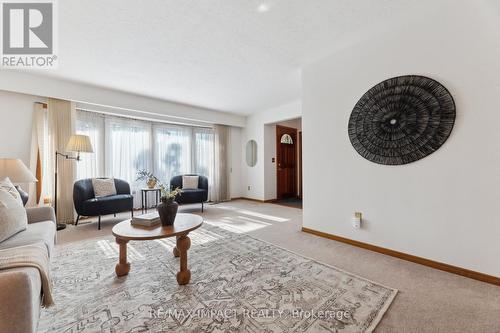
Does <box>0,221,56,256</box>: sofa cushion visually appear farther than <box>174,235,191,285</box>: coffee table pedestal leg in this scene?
No

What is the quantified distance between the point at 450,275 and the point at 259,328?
188 centimetres

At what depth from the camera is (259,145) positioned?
19.4 ft

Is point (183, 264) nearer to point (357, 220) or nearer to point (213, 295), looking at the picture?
point (213, 295)

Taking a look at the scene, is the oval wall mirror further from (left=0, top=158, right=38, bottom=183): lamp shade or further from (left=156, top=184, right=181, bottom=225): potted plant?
(left=0, top=158, right=38, bottom=183): lamp shade

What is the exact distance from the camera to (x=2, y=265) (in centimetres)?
104

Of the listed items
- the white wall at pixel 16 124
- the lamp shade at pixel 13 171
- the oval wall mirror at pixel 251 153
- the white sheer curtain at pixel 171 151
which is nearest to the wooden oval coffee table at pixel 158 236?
the lamp shade at pixel 13 171

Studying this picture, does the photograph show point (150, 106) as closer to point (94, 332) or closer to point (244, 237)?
point (244, 237)

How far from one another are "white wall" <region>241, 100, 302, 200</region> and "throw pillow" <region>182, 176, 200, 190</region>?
174cm

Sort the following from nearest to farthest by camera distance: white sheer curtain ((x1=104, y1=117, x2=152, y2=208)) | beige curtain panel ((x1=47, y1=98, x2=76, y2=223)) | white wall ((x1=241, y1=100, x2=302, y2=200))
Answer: beige curtain panel ((x1=47, y1=98, x2=76, y2=223)) → white sheer curtain ((x1=104, y1=117, x2=152, y2=208)) → white wall ((x1=241, y1=100, x2=302, y2=200))

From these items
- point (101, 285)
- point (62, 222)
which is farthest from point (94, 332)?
point (62, 222)

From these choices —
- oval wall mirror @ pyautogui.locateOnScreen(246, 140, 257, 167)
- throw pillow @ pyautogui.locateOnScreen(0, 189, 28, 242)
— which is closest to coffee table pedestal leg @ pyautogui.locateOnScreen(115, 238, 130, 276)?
throw pillow @ pyautogui.locateOnScreen(0, 189, 28, 242)

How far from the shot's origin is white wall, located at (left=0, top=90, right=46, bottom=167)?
3.32 m

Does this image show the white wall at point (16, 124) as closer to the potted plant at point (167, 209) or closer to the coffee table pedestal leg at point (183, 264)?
the potted plant at point (167, 209)

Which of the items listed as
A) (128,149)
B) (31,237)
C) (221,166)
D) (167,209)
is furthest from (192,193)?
(31,237)
